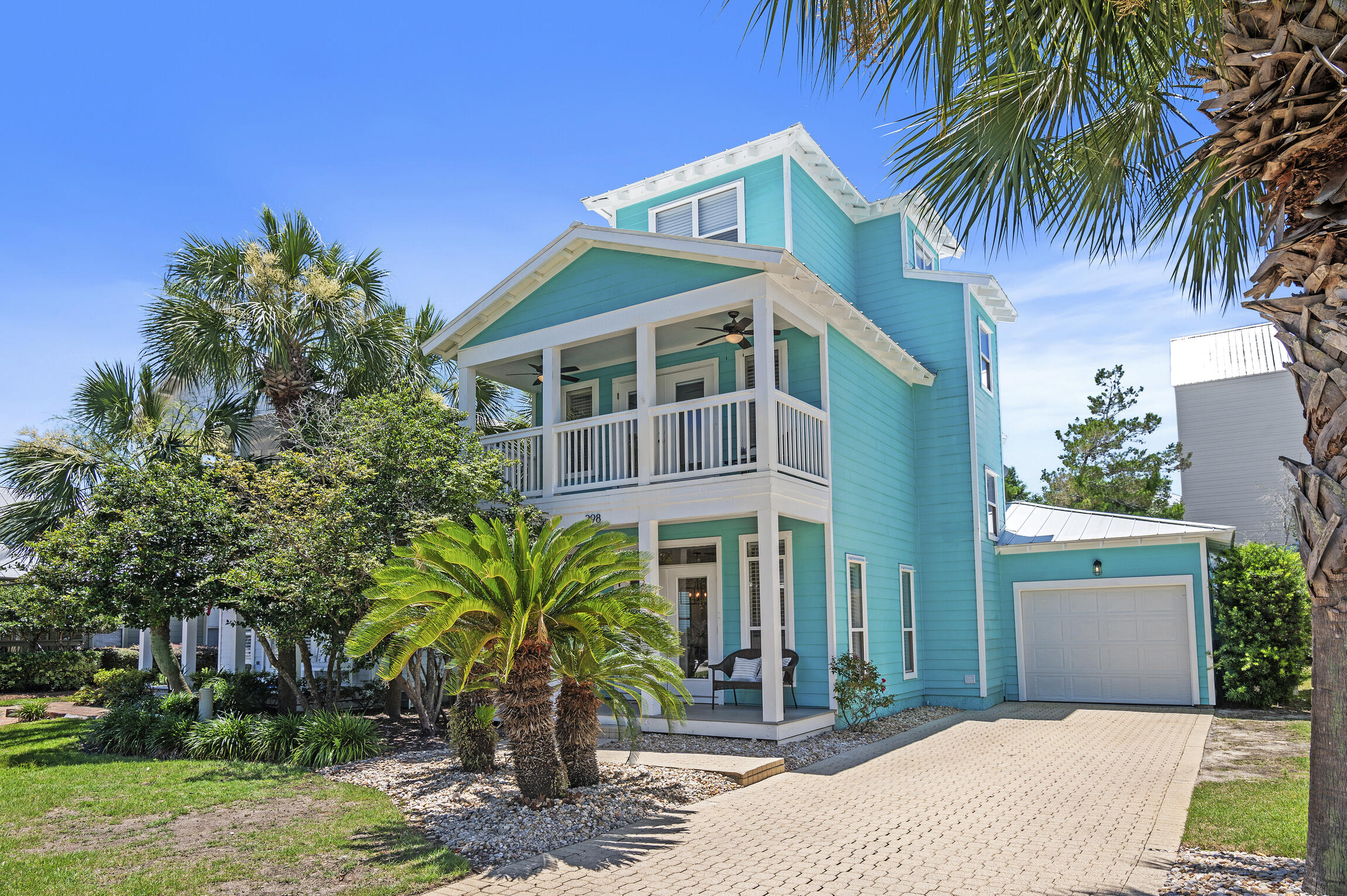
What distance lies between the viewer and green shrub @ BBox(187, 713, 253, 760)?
9852 mm

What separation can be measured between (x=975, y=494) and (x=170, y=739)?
12553 millimetres

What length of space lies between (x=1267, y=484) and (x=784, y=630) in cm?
1928

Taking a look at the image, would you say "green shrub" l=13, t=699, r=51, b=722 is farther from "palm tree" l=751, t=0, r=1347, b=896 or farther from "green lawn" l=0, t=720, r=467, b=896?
"palm tree" l=751, t=0, r=1347, b=896

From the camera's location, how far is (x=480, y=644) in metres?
7.05

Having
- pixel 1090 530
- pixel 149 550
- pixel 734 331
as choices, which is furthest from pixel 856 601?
pixel 149 550

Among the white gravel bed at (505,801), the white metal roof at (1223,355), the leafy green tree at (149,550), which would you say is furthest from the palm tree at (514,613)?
the white metal roof at (1223,355)

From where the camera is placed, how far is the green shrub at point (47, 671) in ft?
62.3

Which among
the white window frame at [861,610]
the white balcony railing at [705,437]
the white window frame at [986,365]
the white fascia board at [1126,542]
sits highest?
the white window frame at [986,365]

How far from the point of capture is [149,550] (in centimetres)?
1050

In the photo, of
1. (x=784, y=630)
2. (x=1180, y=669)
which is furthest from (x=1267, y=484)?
(x=784, y=630)

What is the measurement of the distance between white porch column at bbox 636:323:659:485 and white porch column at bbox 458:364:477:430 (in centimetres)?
311

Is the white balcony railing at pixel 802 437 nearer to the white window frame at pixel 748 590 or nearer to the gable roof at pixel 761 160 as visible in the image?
the white window frame at pixel 748 590

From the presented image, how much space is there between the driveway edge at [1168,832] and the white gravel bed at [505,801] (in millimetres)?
3502

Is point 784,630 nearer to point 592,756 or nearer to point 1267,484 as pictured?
point 592,756
